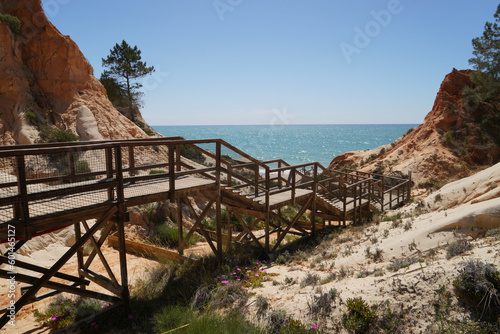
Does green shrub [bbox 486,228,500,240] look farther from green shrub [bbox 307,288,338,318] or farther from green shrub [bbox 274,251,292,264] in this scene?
green shrub [bbox 274,251,292,264]

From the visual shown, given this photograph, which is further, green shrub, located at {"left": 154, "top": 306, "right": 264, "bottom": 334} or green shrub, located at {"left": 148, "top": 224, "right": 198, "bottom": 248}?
green shrub, located at {"left": 148, "top": 224, "right": 198, "bottom": 248}

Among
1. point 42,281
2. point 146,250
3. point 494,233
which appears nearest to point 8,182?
point 42,281

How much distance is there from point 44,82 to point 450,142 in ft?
90.0

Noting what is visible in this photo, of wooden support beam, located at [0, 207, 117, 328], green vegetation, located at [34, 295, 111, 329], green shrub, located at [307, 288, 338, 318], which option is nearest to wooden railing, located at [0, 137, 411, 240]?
wooden support beam, located at [0, 207, 117, 328]

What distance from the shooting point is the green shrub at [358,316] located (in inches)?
203

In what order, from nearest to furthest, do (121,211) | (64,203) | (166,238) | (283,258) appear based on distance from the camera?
(64,203) → (121,211) → (283,258) → (166,238)

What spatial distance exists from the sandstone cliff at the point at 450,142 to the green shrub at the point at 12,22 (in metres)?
25.3

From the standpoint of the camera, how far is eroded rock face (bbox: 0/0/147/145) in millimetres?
17141

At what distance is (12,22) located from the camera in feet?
57.8

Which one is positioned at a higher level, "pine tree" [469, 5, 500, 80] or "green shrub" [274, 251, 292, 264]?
"pine tree" [469, 5, 500, 80]

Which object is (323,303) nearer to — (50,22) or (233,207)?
(233,207)

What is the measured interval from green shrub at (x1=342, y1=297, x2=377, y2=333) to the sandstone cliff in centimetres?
1895

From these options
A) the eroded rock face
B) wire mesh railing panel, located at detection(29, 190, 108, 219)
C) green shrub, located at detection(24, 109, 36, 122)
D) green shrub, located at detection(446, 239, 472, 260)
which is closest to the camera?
wire mesh railing panel, located at detection(29, 190, 108, 219)

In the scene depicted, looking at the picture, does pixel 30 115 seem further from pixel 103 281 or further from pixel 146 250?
pixel 103 281
